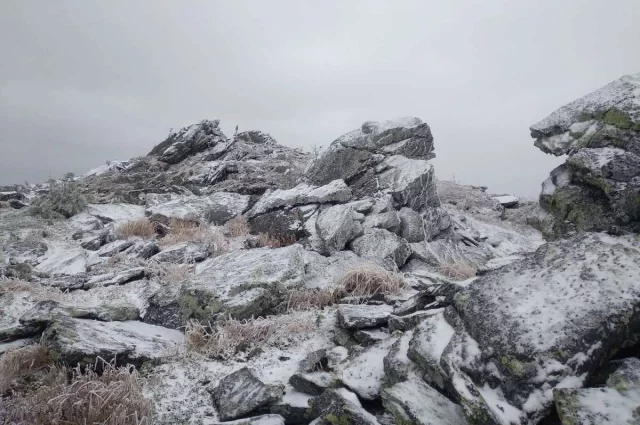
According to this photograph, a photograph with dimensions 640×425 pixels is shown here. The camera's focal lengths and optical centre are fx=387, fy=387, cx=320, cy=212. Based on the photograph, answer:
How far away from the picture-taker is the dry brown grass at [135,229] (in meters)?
9.77

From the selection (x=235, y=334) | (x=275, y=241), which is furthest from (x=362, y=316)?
(x=275, y=241)

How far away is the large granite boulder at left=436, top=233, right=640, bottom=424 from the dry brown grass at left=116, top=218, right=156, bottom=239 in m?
8.39

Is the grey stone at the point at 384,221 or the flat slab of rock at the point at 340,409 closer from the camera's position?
the flat slab of rock at the point at 340,409

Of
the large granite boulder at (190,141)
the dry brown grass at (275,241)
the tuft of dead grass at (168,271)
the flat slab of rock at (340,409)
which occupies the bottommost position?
the flat slab of rock at (340,409)

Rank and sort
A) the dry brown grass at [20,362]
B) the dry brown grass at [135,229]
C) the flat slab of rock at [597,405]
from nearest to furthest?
1. the flat slab of rock at [597,405]
2. the dry brown grass at [20,362]
3. the dry brown grass at [135,229]

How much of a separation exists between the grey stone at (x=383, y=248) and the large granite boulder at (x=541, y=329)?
3808mm

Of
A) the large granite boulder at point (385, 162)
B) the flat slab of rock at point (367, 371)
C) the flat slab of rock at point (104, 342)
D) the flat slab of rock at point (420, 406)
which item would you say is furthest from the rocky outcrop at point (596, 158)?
the flat slab of rock at point (104, 342)

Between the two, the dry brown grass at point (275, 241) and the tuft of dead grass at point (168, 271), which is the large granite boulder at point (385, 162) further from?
the tuft of dead grass at point (168, 271)

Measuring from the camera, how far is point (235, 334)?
4.90m

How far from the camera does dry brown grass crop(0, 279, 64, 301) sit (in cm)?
624

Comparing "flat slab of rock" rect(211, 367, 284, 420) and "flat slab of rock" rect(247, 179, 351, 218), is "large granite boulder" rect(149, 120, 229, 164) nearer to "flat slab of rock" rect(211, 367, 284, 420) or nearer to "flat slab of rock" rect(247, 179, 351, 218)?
"flat slab of rock" rect(247, 179, 351, 218)

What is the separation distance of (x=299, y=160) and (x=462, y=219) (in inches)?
386

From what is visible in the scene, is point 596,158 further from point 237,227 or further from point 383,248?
point 237,227

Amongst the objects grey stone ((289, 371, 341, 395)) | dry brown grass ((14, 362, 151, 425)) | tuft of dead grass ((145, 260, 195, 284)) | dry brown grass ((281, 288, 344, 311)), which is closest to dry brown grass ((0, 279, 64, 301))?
tuft of dead grass ((145, 260, 195, 284))
